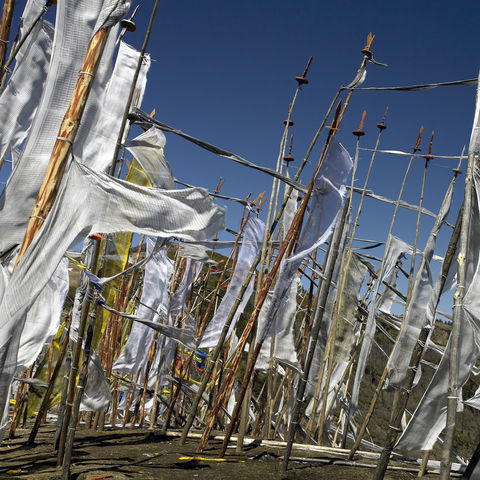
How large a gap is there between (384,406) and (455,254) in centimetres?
1481

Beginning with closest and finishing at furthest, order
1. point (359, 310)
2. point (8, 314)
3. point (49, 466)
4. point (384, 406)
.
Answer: point (8, 314), point (49, 466), point (359, 310), point (384, 406)

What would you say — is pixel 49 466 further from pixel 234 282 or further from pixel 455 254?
pixel 455 254

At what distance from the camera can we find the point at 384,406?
56.4ft

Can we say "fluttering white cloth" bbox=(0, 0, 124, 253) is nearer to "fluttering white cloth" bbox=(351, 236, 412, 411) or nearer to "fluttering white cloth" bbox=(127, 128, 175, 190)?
"fluttering white cloth" bbox=(127, 128, 175, 190)

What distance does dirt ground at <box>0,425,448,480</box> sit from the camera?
4207mm

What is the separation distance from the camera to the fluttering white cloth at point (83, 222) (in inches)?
109

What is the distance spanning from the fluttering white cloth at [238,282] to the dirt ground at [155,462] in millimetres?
1158

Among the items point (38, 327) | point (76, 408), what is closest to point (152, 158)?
point (38, 327)

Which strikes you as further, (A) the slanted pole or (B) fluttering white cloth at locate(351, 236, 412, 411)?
(B) fluttering white cloth at locate(351, 236, 412, 411)

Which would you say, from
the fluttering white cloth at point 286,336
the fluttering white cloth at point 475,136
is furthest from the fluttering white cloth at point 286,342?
the fluttering white cloth at point 475,136

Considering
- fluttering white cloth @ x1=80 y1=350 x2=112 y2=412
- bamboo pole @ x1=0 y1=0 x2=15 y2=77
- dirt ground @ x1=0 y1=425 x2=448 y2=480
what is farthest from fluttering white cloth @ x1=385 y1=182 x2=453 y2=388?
bamboo pole @ x1=0 y1=0 x2=15 y2=77

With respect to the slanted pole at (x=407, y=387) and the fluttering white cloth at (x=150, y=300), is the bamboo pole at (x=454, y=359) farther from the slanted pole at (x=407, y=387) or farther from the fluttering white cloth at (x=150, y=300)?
the fluttering white cloth at (x=150, y=300)

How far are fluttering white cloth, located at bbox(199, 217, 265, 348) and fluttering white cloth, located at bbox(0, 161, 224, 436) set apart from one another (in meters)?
2.62

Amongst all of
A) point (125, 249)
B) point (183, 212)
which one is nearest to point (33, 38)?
point (125, 249)
